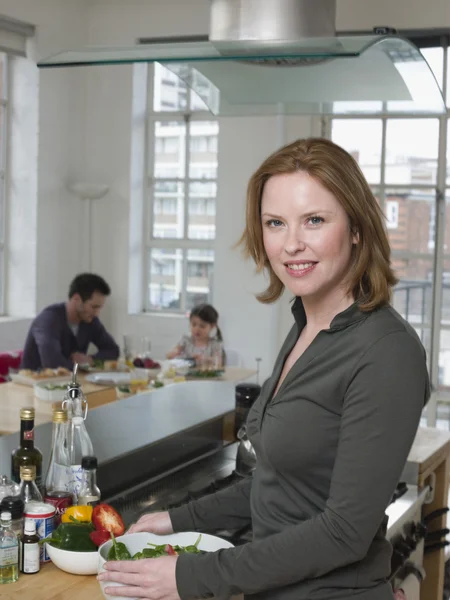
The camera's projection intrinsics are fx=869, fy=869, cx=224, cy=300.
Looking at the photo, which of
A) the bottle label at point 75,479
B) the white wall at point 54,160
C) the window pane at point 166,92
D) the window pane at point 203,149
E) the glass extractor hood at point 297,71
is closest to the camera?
the glass extractor hood at point 297,71

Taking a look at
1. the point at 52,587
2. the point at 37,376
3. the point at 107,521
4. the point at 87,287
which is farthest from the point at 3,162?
the point at 52,587

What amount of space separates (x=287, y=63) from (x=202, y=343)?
3565 mm

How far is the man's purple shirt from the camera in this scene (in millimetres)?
5184

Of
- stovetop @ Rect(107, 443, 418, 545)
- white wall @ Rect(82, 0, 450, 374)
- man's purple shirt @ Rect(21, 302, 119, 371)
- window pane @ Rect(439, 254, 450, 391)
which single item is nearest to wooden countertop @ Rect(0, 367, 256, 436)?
man's purple shirt @ Rect(21, 302, 119, 371)

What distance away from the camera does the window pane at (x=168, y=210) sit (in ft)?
22.9

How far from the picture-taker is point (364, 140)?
615cm

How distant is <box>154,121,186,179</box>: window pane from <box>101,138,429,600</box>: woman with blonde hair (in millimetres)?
5637

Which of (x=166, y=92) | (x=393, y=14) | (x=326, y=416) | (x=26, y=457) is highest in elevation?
(x=393, y=14)

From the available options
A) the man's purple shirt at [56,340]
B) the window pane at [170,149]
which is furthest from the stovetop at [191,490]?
the window pane at [170,149]

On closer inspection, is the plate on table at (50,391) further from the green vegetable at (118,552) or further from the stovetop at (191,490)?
the green vegetable at (118,552)

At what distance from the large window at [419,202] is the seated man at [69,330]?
81.4 inches

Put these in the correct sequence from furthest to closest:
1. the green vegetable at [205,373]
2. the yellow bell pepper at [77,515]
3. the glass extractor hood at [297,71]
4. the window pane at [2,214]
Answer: the window pane at [2,214], the green vegetable at [205,373], the yellow bell pepper at [77,515], the glass extractor hood at [297,71]

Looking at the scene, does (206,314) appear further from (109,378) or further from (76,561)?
(76,561)

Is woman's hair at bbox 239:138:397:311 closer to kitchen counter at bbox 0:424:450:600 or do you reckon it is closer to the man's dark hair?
kitchen counter at bbox 0:424:450:600
